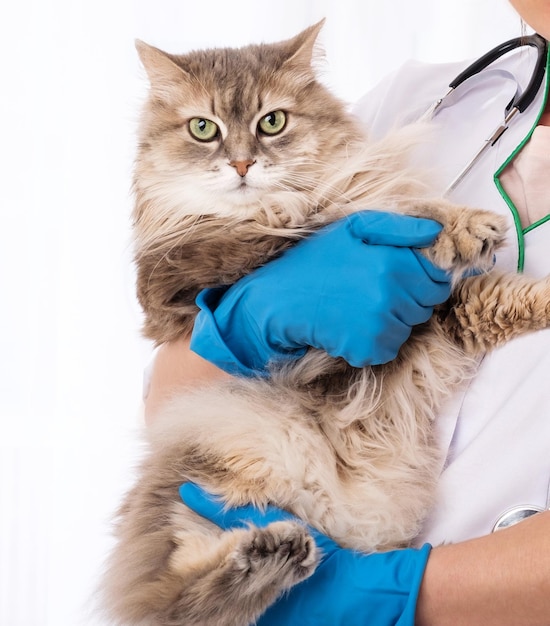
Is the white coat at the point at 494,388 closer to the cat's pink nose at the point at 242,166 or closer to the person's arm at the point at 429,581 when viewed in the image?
the person's arm at the point at 429,581

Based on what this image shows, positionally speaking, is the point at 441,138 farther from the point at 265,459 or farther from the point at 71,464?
the point at 71,464

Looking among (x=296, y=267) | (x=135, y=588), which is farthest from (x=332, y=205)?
(x=135, y=588)

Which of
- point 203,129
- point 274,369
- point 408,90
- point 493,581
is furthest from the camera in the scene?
point 408,90

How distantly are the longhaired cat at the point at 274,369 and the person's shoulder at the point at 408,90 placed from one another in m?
0.21

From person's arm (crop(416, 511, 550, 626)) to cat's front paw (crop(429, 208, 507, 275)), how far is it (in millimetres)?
456

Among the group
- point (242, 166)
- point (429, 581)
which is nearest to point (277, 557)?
point (429, 581)

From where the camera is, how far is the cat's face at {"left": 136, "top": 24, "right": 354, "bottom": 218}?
60.6 inches

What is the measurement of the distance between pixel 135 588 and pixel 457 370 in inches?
28.3

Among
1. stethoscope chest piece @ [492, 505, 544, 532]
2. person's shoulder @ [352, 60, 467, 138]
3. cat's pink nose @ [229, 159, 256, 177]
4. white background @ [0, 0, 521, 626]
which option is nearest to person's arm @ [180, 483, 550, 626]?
stethoscope chest piece @ [492, 505, 544, 532]

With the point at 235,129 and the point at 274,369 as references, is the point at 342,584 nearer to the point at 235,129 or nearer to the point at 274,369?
the point at 274,369

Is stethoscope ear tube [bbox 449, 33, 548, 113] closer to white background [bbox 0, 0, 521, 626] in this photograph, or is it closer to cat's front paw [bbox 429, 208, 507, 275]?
cat's front paw [bbox 429, 208, 507, 275]

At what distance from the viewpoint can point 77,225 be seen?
96.8 inches

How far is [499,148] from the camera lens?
→ 61.8 inches

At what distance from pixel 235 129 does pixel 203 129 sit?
0.09 meters
